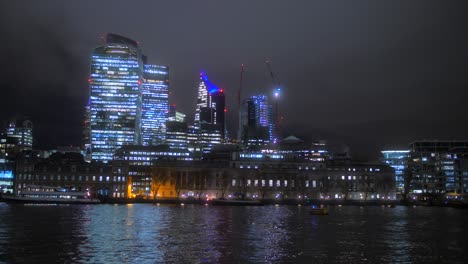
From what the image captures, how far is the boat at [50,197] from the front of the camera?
14625 cm

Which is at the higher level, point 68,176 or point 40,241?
point 68,176

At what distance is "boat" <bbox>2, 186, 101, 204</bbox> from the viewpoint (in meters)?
146

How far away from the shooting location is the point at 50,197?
15075 cm

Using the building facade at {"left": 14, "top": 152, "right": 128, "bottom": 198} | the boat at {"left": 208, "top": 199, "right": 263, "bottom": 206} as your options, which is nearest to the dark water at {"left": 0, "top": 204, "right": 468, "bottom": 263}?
the boat at {"left": 208, "top": 199, "right": 263, "bottom": 206}

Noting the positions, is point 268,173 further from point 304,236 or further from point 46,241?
point 46,241

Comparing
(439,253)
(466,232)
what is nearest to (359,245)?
(439,253)

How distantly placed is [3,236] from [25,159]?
125 metres

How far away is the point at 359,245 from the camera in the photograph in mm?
54344

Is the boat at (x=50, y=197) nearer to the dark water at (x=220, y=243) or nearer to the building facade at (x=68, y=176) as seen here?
the building facade at (x=68, y=176)

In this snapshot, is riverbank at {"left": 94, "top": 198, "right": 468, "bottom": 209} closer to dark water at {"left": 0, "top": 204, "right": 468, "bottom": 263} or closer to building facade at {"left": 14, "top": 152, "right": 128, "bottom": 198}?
building facade at {"left": 14, "top": 152, "right": 128, "bottom": 198}

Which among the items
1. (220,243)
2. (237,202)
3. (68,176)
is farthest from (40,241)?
(68,176)

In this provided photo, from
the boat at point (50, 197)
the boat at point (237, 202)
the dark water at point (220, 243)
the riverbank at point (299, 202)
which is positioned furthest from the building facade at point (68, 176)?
the dark water at point (220, 243)

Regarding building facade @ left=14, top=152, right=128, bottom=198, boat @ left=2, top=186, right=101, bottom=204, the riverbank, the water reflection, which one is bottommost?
the riverbank

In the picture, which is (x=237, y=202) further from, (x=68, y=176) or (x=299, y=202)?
(x=68, y=176)
